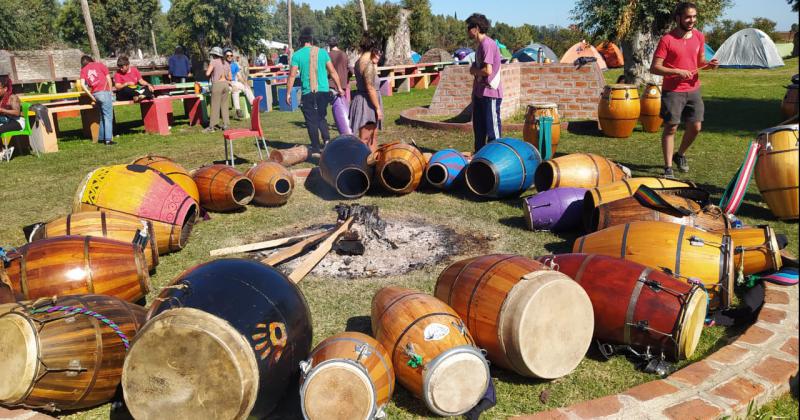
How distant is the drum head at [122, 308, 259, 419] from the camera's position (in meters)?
2.54

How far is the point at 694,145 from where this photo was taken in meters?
9.27

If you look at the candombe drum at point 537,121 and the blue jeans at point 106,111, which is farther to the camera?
the blue jeans at point 106,111

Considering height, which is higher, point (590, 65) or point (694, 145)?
point (590, 65)

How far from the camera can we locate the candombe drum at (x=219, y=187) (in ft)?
21.7

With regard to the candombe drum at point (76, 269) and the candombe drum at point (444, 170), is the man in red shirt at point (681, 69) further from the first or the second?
the candombe drum at point (76, 269)

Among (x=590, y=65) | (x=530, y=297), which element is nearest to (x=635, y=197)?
(x=530, y=297)

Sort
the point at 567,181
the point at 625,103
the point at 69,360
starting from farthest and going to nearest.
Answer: the point at 625,103 < the point at 567,181 < the point at 69,360

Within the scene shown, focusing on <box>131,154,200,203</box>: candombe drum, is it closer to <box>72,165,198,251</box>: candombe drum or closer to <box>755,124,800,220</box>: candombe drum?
<box>72,165,198,251</box>: candombe drum

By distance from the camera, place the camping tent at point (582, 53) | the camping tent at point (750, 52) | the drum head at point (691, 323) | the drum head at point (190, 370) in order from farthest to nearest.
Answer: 1. the camping tent at point (582, 53)
2. the camping tent at point (750, 52)
3. the drum head at point (691, 323)
4. the drum head at point (190, 370)

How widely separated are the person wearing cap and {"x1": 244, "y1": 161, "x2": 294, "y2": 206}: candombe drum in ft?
23.2

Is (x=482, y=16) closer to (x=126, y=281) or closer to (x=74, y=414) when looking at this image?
(x=126, y=281)

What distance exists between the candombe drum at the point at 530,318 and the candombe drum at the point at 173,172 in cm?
394

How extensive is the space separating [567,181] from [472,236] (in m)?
1.40

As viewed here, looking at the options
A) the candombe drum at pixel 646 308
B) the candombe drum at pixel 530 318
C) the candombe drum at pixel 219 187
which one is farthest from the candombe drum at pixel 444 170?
the candombe drum at pixel 530 318
